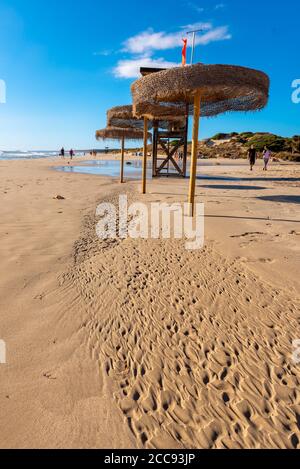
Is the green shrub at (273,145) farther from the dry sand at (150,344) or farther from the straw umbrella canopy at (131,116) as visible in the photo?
the dry sand at (150,344)

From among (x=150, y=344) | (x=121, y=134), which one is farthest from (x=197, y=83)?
(x=121, y=134)

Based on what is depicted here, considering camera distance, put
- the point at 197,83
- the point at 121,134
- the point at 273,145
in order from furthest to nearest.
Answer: the point at 273,145, the point at 121,134, the point at 197,83

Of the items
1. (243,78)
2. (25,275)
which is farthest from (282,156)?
(25,275)

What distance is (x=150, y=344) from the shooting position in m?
2.22

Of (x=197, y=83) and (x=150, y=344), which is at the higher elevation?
(x=197, y=83)

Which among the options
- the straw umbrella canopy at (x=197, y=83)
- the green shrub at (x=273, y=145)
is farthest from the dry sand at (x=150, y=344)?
the green shrub at (x=273, y=145)

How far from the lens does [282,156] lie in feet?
111

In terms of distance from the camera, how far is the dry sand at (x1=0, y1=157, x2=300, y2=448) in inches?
61.9

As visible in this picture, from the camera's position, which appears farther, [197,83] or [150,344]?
[197,83]

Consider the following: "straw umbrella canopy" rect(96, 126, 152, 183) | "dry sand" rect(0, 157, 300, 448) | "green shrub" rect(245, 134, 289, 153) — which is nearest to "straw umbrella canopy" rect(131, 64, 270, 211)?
"dry sand" rect(0, 157, 300, 448)

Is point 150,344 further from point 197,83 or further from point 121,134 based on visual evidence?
point 121,134

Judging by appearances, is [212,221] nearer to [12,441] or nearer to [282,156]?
[12,441]

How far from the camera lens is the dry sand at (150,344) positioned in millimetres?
1571

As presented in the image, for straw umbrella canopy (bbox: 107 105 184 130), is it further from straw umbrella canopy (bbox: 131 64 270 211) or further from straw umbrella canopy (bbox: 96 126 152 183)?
straw umbrella canopy (bbox: 131 64 270 211)
